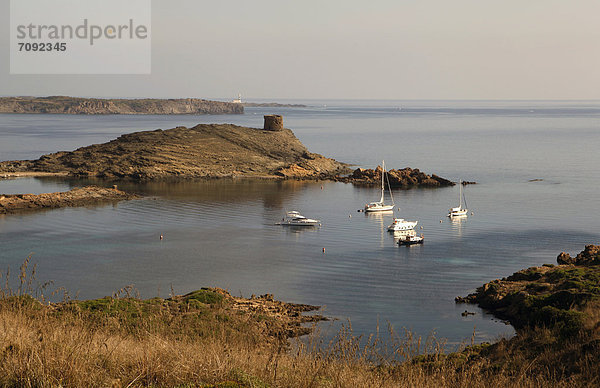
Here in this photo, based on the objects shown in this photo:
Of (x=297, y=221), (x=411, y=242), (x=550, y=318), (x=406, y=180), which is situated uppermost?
(x=406, y=180)

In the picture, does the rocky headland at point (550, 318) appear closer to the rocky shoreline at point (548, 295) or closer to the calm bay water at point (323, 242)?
the rocky shoreline at point (548, 295)

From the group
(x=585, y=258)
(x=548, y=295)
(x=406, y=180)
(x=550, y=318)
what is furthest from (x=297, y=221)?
(x=550, y=318)

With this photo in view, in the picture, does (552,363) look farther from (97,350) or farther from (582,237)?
(582,237)

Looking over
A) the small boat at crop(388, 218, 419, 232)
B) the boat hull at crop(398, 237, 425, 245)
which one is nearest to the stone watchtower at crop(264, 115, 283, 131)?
the small boat at crop(388, 218, 419, 232)

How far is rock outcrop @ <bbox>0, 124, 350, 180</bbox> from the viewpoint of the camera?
9900cm

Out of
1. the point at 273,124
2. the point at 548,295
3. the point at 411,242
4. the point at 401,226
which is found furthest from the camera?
the point at 273,124

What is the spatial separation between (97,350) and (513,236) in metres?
53.6

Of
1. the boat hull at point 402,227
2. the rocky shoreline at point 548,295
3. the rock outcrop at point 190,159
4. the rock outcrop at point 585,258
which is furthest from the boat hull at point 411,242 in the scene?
the rock outcrop at point 190,159

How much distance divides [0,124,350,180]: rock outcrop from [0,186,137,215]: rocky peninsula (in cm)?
1720

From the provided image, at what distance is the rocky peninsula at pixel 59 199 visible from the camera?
68.8 metres

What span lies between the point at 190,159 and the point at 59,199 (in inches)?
1261

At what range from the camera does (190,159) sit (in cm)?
10300

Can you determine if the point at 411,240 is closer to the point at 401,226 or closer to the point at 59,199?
the point at 401,226

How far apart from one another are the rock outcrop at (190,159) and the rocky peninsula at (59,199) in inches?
677
